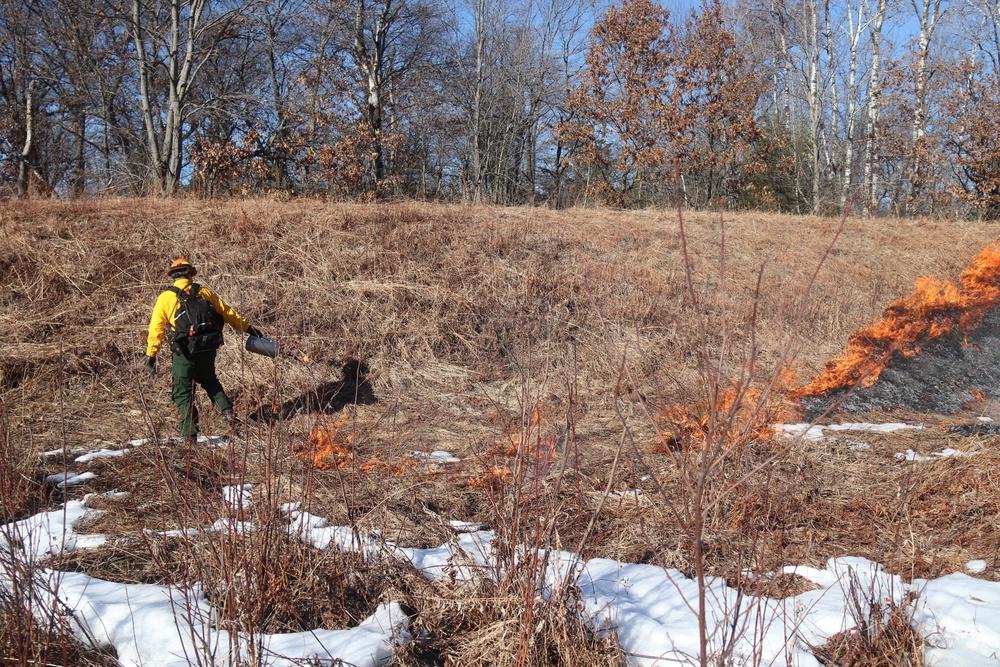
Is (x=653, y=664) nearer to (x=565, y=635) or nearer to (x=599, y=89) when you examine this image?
(x=565, y=635)

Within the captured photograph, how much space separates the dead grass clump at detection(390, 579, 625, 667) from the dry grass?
2 centimetres

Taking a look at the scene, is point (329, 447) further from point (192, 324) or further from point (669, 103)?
point (669, 103)

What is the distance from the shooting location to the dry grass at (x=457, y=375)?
3.49 m

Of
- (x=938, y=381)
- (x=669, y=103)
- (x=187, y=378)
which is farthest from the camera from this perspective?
(x=669, y=103)

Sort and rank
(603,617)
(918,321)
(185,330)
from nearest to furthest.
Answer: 1. (603,617)
2. (185,330)
3. (918,321)

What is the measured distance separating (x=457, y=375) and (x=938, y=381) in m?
6.36

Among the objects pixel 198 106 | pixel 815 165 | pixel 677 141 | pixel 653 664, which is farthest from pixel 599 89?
pixel 653 664

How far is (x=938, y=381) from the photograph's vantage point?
871 centimetres

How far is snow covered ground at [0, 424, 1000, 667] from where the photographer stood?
271cm

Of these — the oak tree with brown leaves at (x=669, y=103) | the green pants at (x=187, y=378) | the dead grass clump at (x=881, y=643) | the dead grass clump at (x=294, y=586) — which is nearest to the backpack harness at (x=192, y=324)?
the green pants at (x=187, y=378)

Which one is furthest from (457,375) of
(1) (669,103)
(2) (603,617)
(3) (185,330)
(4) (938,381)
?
(1) (669,103)

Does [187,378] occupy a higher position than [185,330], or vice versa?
[185,330]

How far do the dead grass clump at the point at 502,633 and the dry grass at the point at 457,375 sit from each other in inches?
0.8

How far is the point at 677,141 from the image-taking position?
72.0 feet
